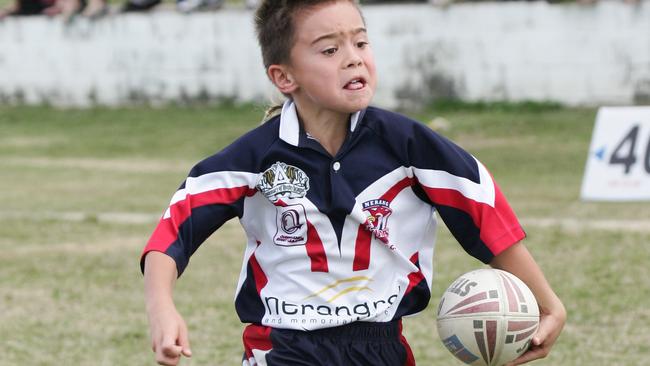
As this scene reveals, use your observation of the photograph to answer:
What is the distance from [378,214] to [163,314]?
0.76 m

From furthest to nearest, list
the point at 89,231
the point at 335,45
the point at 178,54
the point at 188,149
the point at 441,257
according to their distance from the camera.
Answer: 1. the point at 178,54
2. the point at 188,149
3. the point at 89,231
4. the point at 441,257
5. the point at 335,45

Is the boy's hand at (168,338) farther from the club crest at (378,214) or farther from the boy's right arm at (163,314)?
the club crest at (378,214)

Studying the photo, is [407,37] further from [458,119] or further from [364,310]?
[364,310]

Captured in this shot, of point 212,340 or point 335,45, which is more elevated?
point 335,45

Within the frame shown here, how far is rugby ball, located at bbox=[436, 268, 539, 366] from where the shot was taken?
3.63 meters

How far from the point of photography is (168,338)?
323cm

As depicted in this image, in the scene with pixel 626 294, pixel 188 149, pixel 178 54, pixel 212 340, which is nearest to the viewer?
pixel 212 340

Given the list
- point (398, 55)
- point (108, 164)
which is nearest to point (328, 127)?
point (108, 164)

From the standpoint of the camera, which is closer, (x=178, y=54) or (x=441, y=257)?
(x=441, y=257)

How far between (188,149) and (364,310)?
38.5 ft

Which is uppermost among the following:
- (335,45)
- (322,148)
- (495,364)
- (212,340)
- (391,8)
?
(335,45)

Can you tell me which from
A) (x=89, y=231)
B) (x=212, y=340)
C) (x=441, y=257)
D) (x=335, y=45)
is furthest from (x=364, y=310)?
(x=89, y=231)

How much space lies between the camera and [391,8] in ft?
54.9

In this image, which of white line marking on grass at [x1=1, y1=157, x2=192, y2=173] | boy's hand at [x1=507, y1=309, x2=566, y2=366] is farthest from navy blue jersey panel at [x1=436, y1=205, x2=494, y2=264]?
white line marking on grass at [x1=1, y1=157, x2=192, y2=173]
